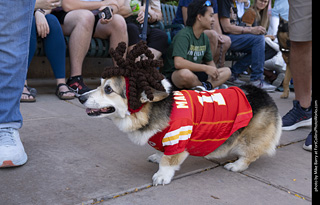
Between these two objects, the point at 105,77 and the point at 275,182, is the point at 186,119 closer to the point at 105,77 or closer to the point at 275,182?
the point at 105,77

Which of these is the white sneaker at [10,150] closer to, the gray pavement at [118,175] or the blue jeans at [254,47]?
the gray pavement at [118,175]

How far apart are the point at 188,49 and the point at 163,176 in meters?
2.82

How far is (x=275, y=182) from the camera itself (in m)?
2.32

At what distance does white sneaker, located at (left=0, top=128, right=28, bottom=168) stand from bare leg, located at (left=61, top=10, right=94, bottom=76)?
2149 millimetres

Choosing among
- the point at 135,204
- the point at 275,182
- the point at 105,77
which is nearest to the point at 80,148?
the point at 105,77

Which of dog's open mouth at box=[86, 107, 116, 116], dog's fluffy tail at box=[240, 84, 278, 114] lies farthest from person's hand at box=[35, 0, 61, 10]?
dog's fluffy tail at box=[240, 84, 278, 114]

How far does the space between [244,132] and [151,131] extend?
816 millimetres

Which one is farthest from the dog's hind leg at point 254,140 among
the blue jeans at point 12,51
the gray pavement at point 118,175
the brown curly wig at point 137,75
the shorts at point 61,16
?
the shorts at point 61,16

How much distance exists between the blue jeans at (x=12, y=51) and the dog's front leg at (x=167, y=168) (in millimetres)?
1192

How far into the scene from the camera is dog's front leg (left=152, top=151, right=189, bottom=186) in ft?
7.11

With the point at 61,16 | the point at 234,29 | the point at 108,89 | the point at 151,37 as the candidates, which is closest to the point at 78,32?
the point at 61,16

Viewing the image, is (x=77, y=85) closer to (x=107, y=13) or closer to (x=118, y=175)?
(x=107, y=13)

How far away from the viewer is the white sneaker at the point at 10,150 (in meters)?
2.16

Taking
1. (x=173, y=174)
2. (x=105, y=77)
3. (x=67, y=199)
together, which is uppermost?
(x=105, y=77)
